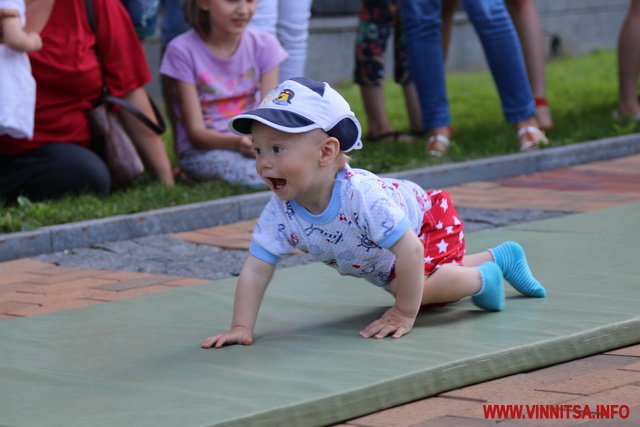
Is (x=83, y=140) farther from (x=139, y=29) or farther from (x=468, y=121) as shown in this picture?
(x=468, y=121)

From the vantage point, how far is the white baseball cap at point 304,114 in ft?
10.2

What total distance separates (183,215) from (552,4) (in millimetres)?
9153

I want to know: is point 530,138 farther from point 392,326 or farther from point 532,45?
point 392,326

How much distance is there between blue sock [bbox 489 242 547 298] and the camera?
11.8 ft

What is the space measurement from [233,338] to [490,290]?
74 centimetres

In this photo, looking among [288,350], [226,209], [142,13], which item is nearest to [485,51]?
[142,13]

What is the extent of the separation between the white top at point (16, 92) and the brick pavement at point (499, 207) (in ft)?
2.46

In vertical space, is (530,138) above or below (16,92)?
below

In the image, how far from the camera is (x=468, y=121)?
28.0ft

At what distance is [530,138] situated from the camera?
6703 mm

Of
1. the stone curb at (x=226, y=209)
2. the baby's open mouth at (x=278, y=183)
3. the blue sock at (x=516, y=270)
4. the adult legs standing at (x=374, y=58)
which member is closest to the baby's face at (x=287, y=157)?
the baby's open mouth at (x=278, y=183)

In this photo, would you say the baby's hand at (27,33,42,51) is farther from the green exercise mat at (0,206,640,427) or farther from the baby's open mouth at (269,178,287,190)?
the baby's open mouth at (269,178,287,190)

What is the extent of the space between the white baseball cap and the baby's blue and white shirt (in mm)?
128

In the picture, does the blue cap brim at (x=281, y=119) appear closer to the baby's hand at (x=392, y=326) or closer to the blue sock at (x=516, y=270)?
the baby's hand at (x=392, y=326)
